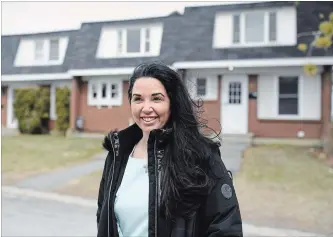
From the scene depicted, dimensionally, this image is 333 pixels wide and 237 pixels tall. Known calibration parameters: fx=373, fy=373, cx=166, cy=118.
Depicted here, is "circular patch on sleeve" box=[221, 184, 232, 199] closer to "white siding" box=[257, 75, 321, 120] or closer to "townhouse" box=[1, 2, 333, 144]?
"townhouse" box=[1, 2, 333, 144]

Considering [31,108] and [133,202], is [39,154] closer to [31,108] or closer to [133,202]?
[31,108]

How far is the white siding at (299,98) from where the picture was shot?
14719 mm

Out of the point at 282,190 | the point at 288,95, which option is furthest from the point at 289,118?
the point at 282,190

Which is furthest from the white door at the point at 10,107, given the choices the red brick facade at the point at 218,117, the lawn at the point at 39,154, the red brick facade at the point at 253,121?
the lawn at the point at 39,154

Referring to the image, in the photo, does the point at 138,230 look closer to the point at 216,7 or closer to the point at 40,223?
the point at 40,223

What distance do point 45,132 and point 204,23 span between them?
10.1 meters

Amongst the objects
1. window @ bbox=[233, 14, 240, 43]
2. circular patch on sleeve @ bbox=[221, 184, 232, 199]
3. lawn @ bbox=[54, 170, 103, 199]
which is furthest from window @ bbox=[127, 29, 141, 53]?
circular patch on sleeve @ bbox=[221, 184, 232, 199]

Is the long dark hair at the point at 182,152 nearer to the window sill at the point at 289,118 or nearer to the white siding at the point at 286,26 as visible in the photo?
the window sill at the point at 289,118

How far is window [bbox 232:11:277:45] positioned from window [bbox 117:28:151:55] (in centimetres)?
445

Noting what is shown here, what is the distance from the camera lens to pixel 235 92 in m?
15.9

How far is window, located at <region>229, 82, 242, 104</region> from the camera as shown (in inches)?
623

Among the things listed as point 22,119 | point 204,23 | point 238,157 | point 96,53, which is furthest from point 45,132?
point 238,157

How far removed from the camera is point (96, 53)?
1872 centimetres

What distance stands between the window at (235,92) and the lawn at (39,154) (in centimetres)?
595
